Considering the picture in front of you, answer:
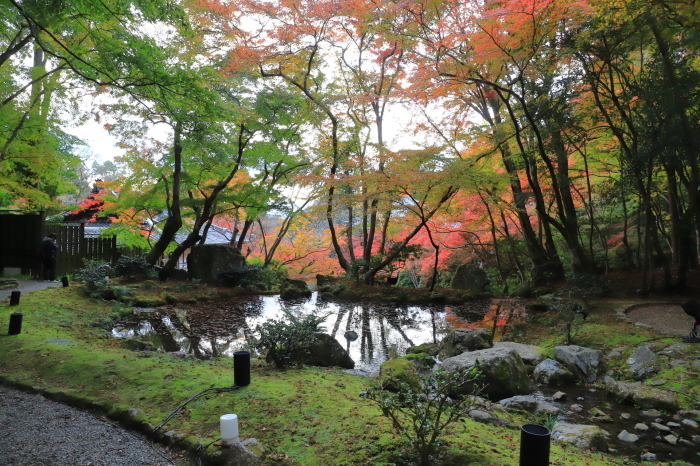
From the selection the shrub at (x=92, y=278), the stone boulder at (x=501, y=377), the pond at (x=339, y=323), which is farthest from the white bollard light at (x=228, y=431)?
the shrub at (x=92, y=278)

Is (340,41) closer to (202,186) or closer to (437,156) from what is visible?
(437,156)

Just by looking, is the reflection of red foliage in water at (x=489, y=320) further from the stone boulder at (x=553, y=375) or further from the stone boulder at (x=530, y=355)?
the stone boulder at (x=553, y=375)

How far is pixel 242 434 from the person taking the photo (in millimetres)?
2932

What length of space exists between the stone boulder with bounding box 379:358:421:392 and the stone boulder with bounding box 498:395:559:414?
1.01 m

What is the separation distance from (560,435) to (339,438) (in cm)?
213

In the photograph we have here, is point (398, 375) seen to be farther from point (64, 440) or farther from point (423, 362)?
point (64, 440)

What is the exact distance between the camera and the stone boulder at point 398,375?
437 centimetres

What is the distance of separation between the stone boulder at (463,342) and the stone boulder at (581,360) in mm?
1052

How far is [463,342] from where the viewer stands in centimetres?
647

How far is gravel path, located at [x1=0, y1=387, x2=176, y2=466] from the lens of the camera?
2.74 meters

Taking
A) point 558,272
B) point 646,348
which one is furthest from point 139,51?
point 558,272

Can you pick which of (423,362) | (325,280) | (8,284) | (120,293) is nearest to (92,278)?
(120,293)

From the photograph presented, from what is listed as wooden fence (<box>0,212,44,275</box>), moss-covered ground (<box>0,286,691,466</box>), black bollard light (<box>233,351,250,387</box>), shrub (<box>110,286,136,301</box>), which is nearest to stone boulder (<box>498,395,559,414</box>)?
moss-covered ground (<box>0,286,691,466</box>)

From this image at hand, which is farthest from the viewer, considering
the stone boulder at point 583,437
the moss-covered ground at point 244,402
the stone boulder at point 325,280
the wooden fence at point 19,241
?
the stone boulder at point 325,280
